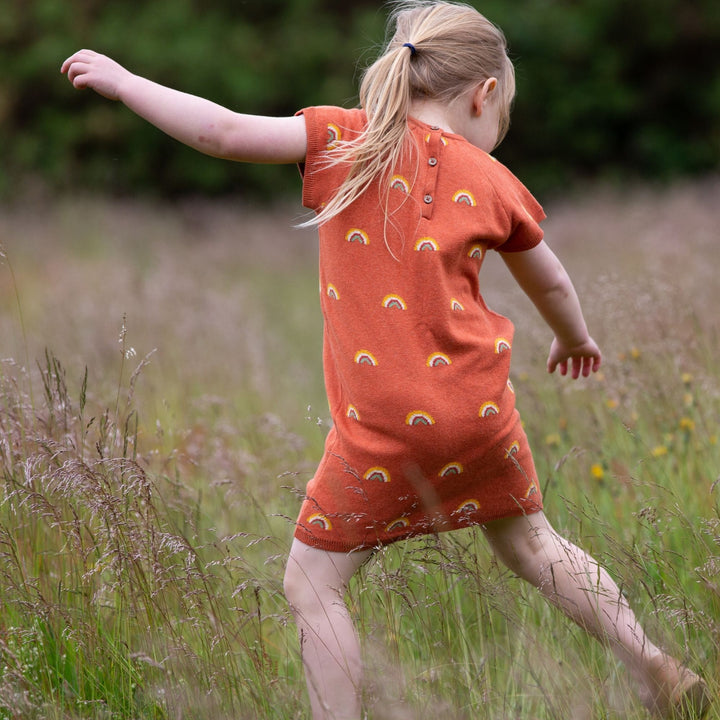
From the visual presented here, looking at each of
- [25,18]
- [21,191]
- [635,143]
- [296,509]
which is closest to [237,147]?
[296,509]

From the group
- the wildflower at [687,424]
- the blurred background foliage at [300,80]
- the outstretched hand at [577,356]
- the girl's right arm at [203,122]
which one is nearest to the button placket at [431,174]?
the girl's right arm at [203,122]

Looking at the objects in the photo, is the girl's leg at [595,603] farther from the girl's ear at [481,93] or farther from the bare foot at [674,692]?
the girl's ear at [481,93]

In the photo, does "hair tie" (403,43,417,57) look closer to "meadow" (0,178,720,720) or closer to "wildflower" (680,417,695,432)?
"meadow" (0,178,720,720)

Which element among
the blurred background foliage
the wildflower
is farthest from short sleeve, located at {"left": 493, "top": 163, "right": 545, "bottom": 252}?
the blurred background foliage

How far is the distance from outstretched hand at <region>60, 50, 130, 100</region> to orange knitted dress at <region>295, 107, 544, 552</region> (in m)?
0.40

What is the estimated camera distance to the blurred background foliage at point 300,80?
16.4 meters

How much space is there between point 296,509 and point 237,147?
1.34m

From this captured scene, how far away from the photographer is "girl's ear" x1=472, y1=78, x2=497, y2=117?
6.73ft

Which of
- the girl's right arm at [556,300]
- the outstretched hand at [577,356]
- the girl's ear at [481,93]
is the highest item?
the girl's ear at [481,93]

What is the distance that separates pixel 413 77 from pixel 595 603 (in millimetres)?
1185

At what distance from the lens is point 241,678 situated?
1874 mm

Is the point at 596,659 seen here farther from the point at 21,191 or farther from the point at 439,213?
the point at 21,191

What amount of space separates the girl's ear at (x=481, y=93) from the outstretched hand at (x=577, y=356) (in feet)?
2.04

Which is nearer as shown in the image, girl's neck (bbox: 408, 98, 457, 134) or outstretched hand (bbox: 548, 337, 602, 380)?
girl's neck (bbox: 408, 98, 457, 134)
